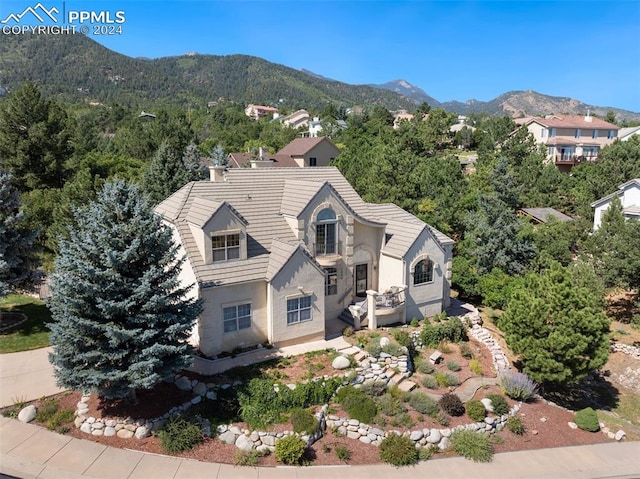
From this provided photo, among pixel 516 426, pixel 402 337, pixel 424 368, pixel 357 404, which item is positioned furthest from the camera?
pixel 402 337

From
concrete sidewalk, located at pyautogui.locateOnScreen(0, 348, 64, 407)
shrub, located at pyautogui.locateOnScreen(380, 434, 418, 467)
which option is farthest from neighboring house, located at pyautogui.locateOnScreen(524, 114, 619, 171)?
concrete sidewalk, located at pyautogui.locateOnScreen(0, 348, 64, 407)

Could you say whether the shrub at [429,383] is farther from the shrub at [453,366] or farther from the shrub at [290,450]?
the shrub at [290,450]

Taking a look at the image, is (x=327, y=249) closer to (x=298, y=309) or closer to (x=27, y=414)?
(x=298, y=309)

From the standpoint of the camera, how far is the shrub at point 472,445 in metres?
16.7

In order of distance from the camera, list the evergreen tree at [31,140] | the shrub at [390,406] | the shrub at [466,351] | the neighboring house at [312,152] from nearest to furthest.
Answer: the shrub at [390,406] → the shrub at [466,351] → the evergreen tree at [31,140] → the neighboring house at [312,152]

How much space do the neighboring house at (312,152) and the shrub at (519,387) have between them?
55484 mm

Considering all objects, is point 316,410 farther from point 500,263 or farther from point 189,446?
point 500,263

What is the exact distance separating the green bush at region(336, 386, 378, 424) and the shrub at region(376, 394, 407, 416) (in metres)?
0.40

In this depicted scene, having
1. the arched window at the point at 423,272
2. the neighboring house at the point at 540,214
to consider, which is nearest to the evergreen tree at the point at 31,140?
the arched window at the point at 423,272

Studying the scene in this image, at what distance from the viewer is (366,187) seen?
4175cm

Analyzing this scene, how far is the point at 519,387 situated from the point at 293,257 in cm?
1250

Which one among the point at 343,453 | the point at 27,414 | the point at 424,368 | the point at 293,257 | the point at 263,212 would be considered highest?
the point at 263,212

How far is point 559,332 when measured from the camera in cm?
2023

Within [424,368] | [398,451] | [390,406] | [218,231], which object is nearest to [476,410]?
[424,368]
